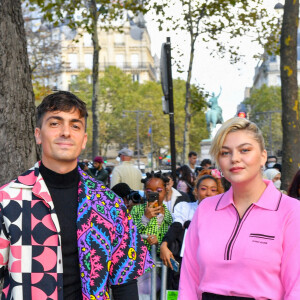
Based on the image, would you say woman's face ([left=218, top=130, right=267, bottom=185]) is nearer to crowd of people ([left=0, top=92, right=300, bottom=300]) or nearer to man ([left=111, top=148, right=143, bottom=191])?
crowd of people ([left=0, top=92, right=300, bottom=300])

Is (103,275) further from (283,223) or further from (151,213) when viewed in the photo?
(151,213)

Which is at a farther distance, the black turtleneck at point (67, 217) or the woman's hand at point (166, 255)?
the woman's hand at point (166, 255)

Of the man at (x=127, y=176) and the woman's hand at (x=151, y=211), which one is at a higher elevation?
the woman's hand at (x=151, y=211)

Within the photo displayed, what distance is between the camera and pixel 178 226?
5559 millimetres

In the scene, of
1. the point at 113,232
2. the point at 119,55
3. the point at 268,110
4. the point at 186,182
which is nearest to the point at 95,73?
the point at 186,182

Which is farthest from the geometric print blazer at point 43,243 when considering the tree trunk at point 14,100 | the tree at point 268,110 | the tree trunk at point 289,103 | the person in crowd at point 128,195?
the tree at point 268,110

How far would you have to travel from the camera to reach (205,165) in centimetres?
1464

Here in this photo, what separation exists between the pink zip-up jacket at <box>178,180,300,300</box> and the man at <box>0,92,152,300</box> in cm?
33

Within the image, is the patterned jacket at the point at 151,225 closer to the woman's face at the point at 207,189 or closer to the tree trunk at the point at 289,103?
the woman's face at the point at 207,189

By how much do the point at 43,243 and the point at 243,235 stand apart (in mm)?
894

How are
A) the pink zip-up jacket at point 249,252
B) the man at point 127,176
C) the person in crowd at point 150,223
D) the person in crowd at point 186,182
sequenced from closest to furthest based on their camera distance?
the pink zip-up jacket at point 249,252 → the person in crowd at point 150,223 → the man at point 127,176 → the person in crowd at point 186,182

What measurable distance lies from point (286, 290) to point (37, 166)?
1264 millimetres

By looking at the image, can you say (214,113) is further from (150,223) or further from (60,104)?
(60,104)

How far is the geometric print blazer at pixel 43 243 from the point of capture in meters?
2.73
